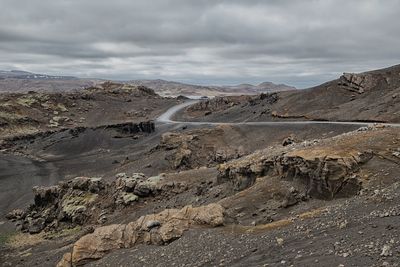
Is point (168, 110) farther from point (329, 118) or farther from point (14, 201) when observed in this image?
point (14, 201)

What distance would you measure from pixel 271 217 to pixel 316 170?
10.6ft

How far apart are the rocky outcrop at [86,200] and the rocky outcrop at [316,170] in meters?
7.86

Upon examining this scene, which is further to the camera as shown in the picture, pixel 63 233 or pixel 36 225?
pixel 36 225

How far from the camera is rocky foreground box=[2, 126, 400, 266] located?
15359 millimetres

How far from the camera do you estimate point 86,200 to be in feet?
119

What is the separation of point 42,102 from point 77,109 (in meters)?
7.17

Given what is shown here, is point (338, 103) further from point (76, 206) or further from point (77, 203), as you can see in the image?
point (76, 206)

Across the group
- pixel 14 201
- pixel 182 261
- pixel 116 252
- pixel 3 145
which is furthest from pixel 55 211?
pixel 3 145

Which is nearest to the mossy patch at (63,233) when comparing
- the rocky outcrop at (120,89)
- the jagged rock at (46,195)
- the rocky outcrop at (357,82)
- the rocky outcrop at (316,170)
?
the jagged rock at (46,195)

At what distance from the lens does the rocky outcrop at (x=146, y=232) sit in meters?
20.6

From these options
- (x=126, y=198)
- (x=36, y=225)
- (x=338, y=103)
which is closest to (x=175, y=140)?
(x=338, y=103)

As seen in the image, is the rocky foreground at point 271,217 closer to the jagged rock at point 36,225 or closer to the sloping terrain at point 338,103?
the jagged rock at point 36,225

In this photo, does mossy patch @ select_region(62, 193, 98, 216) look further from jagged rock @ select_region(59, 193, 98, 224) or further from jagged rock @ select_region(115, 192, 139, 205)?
jagged rock @ select_region(115, 192, 139, 205)

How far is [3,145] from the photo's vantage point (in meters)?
76.1
